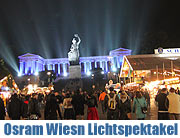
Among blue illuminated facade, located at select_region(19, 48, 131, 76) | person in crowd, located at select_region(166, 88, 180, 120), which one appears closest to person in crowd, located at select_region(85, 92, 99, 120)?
person in crowd, located at select_region(166, 88, 180, 120)

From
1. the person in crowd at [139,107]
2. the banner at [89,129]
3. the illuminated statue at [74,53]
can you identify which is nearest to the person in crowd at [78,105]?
the person in crowd at [139,107]

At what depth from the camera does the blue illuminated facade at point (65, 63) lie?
84.2 metres

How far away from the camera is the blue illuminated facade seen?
8425 centimetres

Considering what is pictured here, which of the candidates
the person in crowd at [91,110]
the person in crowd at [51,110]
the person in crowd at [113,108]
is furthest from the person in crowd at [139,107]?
the person in crowd at [51,110]

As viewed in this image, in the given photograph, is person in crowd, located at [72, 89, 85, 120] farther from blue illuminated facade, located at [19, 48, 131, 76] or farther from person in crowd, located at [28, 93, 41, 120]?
blue illuminated facade, located at [19, 48, 131, 76]

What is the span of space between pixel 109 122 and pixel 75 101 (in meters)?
5.52

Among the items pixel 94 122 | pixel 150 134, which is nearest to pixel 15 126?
pixel 94 122

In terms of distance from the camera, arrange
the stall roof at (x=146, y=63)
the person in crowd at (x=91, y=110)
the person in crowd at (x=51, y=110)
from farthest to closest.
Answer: the stall roof at (x=146, y=63) < the person in crowd at (x=91, y=110) < the person in crowd at (x=51, y=110)

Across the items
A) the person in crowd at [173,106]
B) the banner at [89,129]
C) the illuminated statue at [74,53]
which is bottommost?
the banner at [89,129]

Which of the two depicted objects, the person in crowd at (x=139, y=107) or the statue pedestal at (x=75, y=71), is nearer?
the person in crowd at (x=139, y=107)

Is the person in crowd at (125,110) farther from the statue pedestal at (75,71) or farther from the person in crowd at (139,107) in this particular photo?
the statue pedestal at (75,71)

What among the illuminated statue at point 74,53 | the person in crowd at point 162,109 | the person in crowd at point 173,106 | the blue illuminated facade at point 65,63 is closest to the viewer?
the person in crowd at point 173,106

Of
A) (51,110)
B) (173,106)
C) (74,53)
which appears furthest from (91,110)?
(74,53)

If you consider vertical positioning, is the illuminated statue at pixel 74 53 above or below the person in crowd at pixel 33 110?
above
